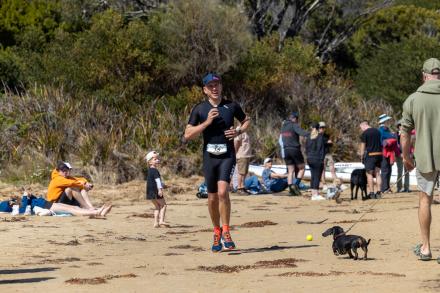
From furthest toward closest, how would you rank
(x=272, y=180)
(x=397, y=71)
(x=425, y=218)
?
1. (x=397, y=71)
2. (x=272, y=180)
3. (x=425, y=218)

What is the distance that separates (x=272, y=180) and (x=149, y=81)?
932cm

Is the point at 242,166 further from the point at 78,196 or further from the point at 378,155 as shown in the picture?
the point at 78,196

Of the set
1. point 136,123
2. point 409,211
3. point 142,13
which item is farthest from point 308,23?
point 409,211

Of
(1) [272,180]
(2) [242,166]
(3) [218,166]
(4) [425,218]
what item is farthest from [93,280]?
(1) [272,180]

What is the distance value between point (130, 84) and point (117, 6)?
9982mm

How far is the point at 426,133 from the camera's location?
9773 millimetres

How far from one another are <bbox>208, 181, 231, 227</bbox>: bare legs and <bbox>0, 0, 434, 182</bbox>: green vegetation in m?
11.7

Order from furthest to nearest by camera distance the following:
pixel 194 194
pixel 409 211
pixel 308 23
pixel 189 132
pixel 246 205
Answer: pixel 308 23 → pixel 194 194 → pixel 246 205 → pixel 409 211 → pixel 189 132

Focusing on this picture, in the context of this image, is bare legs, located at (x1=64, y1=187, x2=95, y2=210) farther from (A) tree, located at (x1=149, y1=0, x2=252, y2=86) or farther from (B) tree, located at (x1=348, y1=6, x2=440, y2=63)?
(B) tree, located at (x1=348, y1=6, x2=440, y2=63)

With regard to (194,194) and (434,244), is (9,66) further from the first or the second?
(434,244)

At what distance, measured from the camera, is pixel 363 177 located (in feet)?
66.4

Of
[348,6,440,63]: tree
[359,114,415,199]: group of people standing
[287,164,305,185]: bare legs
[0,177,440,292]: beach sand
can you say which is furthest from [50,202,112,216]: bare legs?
[348,6,440,63]: tree

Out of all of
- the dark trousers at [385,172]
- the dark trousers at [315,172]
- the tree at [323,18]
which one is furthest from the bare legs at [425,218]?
the tree at [323,18]

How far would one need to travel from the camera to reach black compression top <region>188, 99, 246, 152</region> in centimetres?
1123
